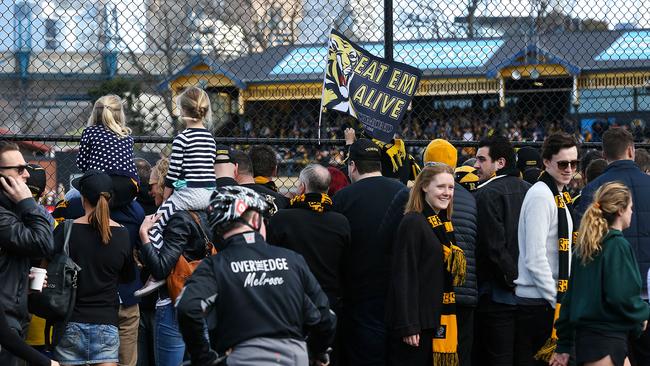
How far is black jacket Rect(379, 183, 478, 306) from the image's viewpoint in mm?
6737

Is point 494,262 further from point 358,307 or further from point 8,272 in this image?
point 8,272

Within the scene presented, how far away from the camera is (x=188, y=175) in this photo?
616 cm

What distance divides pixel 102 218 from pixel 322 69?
9.17 m

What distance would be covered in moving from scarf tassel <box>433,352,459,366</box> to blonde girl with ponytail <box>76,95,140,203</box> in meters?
2.24

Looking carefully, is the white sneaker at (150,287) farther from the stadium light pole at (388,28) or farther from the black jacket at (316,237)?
the stadium light pole at (388,28)

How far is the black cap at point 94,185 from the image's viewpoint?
20.1ft

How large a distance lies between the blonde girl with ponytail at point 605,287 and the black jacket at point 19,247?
308 cm

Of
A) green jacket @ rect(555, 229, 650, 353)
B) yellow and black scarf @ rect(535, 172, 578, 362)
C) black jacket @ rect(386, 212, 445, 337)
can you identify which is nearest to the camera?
green jacket @ rect(555, 229, 650, 353)

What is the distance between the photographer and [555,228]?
22.6ft

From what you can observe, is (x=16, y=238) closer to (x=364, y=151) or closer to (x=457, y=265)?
(x=364, y=151)

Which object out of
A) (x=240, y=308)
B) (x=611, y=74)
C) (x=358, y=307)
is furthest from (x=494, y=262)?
(x=611, y=74)

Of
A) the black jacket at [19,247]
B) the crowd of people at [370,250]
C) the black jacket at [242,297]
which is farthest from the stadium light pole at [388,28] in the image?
the black jacket at [242,297]

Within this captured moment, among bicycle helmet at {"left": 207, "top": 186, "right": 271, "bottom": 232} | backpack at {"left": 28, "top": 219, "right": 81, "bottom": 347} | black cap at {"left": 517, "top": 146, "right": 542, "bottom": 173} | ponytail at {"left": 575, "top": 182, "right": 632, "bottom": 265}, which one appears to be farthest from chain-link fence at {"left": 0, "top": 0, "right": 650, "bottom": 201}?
bicycle helmet at {"left": 207, "top": 186, "right": 271, "bottom": 232}

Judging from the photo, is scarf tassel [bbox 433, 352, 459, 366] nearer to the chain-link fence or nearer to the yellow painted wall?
the chain-link fence
